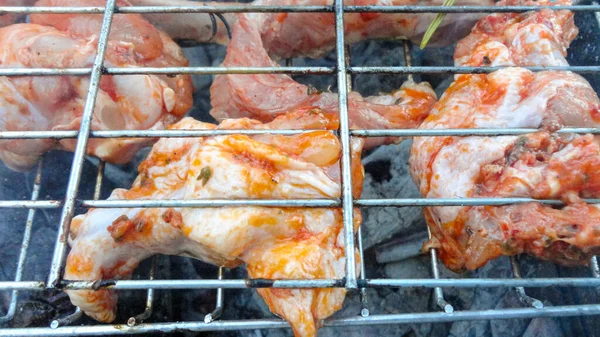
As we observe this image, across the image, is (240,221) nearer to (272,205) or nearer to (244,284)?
(272,205)

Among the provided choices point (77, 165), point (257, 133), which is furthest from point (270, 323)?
point (77, 165)

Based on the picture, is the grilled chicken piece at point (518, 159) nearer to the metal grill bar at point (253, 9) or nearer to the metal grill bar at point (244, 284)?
the metal grill bar at point (253, 9)

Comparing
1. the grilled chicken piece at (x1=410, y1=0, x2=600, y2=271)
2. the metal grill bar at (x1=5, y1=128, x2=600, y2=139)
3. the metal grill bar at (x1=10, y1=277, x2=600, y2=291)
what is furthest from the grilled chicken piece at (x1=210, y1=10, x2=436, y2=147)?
the metal grill bar at (x1=10, y1=277, x2=600, y2=291)

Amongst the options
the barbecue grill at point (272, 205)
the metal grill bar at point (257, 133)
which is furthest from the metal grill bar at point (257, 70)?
the metal grill bar at point (257, 133)

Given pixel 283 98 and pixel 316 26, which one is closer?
pixel 283 98

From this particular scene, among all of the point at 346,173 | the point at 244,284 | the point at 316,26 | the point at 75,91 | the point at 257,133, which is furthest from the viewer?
the point at 316,26

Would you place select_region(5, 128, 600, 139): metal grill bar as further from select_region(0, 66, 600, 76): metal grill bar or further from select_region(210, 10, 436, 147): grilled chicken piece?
select_region(210, 10, 436, 147): grilled chicken piece
